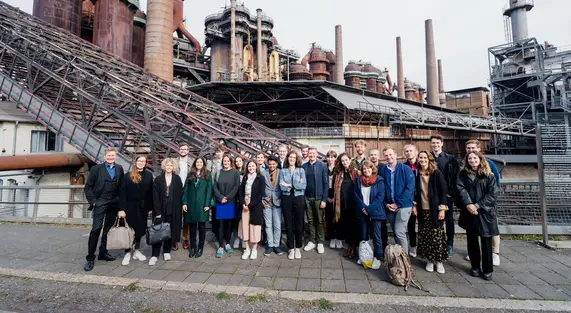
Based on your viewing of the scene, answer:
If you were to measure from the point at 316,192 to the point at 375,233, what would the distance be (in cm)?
120

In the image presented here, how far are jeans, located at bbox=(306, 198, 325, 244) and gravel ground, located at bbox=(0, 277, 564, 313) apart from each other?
1.78 m

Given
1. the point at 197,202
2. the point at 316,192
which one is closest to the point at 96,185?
the point at 197,202

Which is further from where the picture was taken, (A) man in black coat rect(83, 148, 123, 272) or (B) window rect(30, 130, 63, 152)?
(B) window rect(30, 130, 63, 152)

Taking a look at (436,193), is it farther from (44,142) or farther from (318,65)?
(318,65)

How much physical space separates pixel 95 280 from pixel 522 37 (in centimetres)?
4530

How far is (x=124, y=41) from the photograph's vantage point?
21.9 m

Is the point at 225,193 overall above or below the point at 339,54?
below

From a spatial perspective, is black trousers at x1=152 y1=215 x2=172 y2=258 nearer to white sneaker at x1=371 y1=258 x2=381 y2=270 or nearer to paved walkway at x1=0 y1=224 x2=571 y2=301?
paved walkway at x1=0 y1=224 x2=571 y2=301

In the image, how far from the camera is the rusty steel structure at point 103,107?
31.3 feet

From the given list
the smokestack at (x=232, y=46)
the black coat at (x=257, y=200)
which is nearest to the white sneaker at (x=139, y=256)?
the black coat at (x=257, y=200)

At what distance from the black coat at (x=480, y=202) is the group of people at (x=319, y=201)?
12 millimetres

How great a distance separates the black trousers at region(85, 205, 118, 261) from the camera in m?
4.18

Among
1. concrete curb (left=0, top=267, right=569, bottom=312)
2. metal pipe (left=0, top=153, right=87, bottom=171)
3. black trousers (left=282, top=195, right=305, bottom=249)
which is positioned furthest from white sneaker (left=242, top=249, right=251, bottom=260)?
metal pipe (left=0, top=153, right=87, bottom=171)

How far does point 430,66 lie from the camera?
38.1 m
